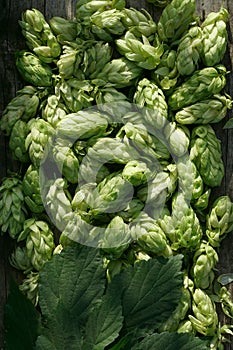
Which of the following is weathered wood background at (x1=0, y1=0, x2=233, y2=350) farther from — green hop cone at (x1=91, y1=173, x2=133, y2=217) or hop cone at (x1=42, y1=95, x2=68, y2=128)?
green hop cone at (x1=91, y1=173, x2=133, y2=217)

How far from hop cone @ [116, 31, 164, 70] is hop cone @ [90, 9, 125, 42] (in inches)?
0.9

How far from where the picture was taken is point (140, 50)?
2061 mm

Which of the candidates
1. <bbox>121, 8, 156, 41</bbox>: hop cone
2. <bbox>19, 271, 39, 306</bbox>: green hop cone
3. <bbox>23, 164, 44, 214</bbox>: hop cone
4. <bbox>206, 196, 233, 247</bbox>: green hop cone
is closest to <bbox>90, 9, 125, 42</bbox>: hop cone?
<bbox>121, 8, 156, 41</bbox>: hop cone

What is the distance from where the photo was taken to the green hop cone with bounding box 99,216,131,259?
205 cm

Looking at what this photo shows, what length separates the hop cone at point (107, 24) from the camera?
2.06m

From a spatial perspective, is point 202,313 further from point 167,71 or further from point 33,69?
point 33,69

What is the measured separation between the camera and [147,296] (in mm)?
2029

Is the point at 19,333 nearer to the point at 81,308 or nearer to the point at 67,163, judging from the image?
the point at 81,308

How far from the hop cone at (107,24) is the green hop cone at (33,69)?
0.14 meters

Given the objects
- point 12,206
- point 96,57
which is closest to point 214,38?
point 96,57

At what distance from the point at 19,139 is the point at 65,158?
12cm

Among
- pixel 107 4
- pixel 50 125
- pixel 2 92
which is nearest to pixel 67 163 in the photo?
pixel 50 125

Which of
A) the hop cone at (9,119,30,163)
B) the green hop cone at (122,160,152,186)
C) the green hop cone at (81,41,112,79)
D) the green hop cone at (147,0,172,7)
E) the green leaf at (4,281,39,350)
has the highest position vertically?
the green hop cone at (147,0,172,7)

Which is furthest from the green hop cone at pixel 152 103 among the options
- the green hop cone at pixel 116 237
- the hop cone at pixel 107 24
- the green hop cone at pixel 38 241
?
the green hop cone at pixel 38 241
